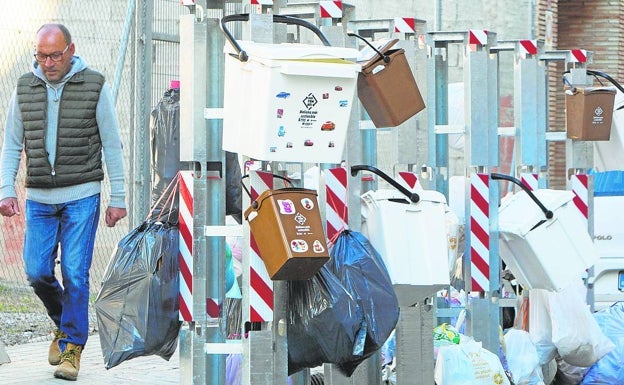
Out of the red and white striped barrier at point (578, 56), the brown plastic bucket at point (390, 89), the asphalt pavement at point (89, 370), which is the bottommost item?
the asphalt pavement at point (89, 370)

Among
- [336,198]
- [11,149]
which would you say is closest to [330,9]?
[336,198]

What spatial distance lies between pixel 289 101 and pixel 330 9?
1187mm

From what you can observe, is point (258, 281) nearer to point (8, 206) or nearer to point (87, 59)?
point (8, 206)

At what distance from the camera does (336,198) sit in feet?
22.5

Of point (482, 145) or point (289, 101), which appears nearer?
point (289, 101)

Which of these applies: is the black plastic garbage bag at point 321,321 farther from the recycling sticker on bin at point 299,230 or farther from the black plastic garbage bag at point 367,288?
the recycling sticker on bin at point 299,230

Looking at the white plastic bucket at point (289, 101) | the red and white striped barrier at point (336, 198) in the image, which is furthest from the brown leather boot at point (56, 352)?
the white plastic bucket at point (289, 101)

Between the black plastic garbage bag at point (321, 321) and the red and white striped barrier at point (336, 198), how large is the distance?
0.64 m

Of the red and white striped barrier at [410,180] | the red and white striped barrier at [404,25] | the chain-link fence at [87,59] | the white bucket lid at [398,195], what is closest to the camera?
the white bucket lid at [398,195]

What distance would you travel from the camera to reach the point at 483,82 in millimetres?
8445

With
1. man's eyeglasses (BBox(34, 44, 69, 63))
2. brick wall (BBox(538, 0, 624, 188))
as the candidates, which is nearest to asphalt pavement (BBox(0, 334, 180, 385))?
man's eyeglasses (BBox(34, 44, 69, 63))

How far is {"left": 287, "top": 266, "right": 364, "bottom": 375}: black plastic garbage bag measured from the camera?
608 centimetres

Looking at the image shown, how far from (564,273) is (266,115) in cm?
310

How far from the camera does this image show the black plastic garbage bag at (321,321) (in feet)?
20.0
